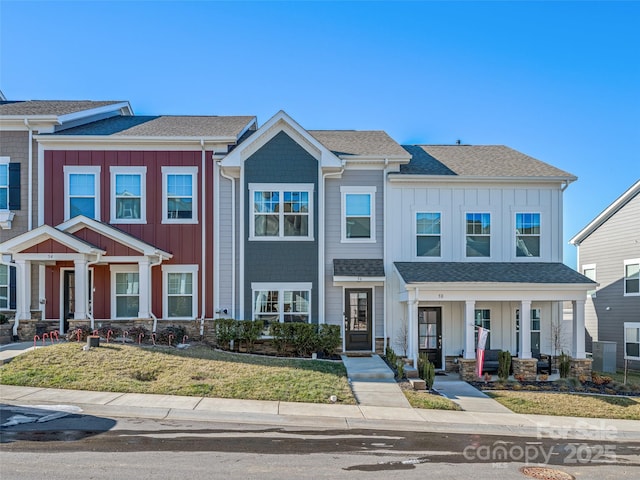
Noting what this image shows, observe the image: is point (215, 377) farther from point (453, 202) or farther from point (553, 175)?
point (553, 175)

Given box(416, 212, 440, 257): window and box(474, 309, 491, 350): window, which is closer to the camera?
box(474, 309, 491, 350): window

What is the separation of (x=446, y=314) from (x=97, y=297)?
12046mm

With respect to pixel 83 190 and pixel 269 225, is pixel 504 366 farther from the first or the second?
pixel 83 190

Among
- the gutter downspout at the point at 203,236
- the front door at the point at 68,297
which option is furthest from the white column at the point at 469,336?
the front door at the point at 68,297

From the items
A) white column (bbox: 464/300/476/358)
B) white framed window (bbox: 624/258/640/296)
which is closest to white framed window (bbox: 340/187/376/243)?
white column (bbox: 464/300/476/358)

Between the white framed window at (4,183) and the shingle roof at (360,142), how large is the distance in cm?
1103

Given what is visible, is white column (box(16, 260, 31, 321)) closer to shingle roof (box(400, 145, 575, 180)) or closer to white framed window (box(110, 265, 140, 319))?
white framed window (box(110, 265, 140, 319))

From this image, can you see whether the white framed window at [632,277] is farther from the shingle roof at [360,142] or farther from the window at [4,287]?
the window at [4,287]

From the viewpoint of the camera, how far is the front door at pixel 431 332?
18.8 m

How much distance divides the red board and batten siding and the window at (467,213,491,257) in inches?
359

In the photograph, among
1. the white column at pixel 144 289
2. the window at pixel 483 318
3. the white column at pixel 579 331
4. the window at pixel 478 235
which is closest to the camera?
the white column at pixel 579 331

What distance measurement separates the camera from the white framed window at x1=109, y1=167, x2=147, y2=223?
18.9 metres

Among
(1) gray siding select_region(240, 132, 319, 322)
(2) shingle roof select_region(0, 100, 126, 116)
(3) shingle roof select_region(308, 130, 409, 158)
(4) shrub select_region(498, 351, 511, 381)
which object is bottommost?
(4) shrub select_region(498, 351, 511, 381)

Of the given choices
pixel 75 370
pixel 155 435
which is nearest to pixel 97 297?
pixel 75 370
